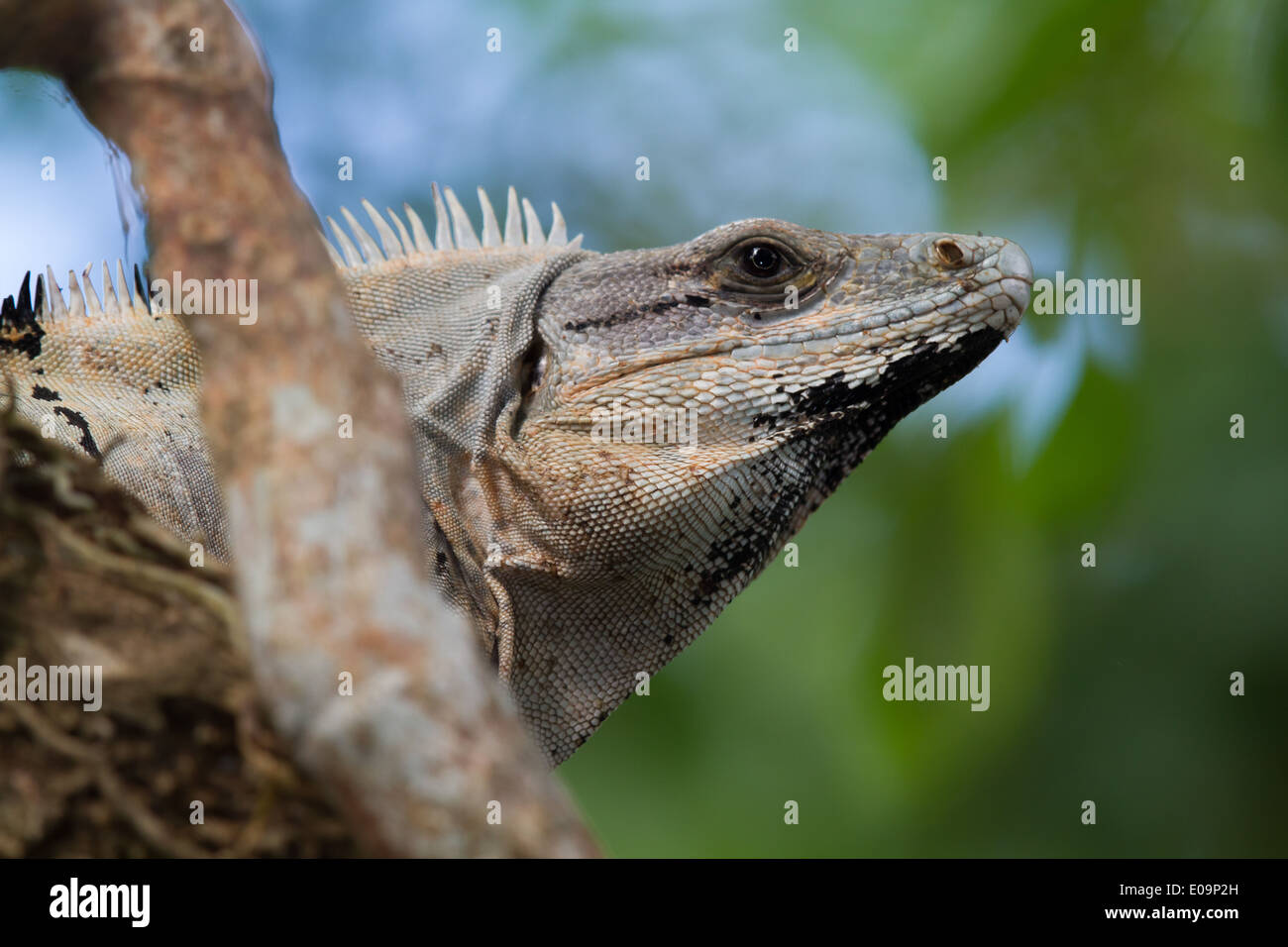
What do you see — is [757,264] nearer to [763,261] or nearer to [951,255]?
[763,261]

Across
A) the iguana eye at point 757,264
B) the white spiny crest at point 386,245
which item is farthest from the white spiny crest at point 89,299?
the iguana eye at point 757,264

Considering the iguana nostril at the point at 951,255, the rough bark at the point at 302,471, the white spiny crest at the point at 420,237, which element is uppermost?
the white spiny crest at the point at 420,237

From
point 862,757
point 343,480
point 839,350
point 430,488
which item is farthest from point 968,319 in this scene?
point 862,757

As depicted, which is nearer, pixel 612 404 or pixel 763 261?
pixel 612 404

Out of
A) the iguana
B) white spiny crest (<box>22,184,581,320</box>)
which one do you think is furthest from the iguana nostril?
white spiny crest (<box>22,184,581,320</box>)

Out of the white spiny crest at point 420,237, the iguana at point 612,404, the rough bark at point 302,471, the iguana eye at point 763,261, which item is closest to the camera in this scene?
the rough bark at point 302,471

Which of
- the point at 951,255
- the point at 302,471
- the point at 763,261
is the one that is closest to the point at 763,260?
the point at 763,261

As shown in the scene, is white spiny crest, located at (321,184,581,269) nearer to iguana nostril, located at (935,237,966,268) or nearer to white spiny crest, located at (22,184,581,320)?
white spiny crest, located at (22,184,581,320)

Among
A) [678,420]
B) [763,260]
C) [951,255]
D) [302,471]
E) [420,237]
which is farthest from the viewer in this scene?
[420,237]

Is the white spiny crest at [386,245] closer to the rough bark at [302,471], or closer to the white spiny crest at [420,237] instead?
the white spiny crest at [420,237]
